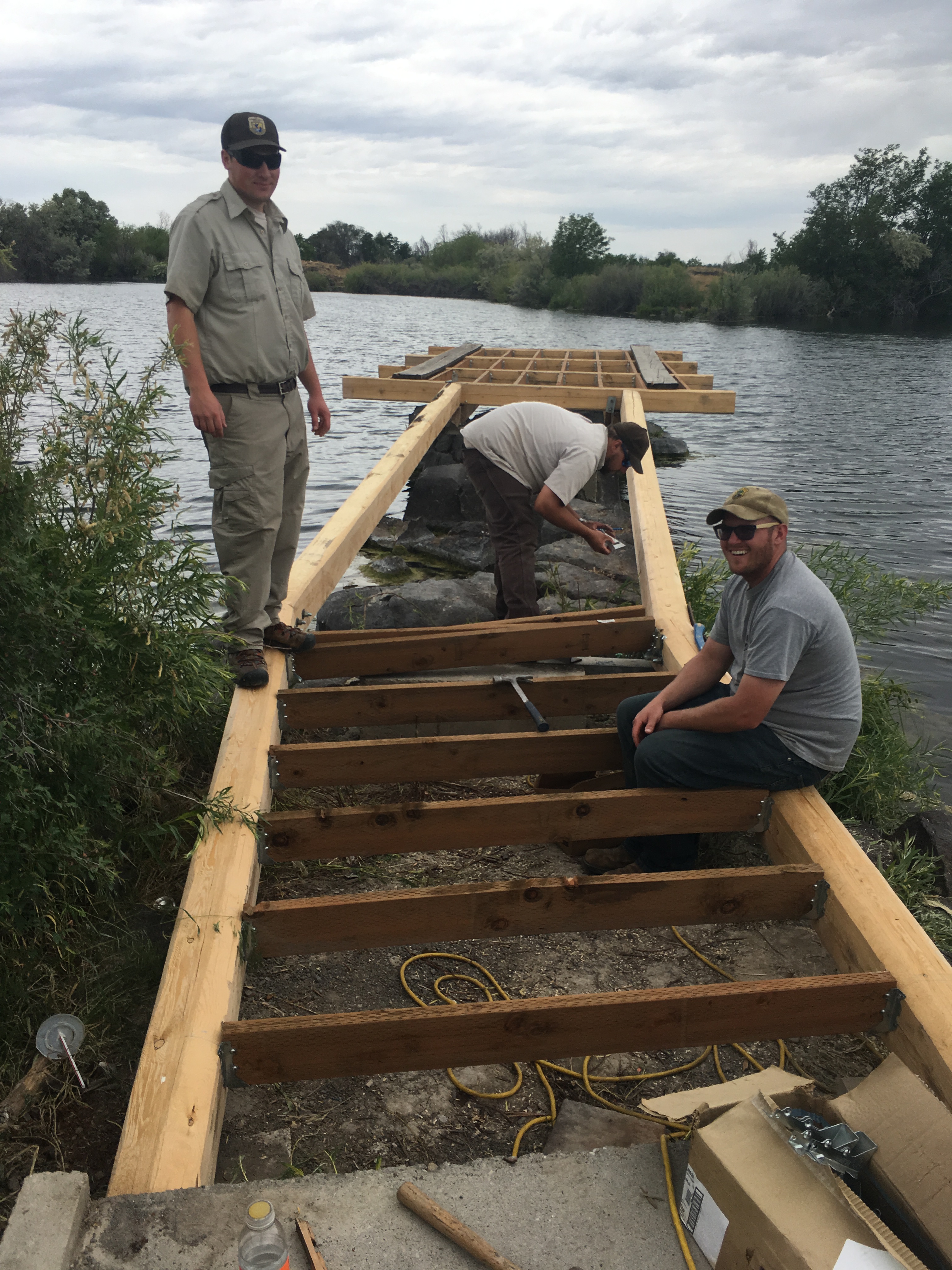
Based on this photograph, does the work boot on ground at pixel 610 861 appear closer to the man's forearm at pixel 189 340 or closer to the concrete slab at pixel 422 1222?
the concrete slab at pixel 422 1222

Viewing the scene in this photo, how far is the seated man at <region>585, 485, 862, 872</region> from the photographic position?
10.2 feet

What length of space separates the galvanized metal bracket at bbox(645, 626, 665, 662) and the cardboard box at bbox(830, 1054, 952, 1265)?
2.79 meters

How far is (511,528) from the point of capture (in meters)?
5.68

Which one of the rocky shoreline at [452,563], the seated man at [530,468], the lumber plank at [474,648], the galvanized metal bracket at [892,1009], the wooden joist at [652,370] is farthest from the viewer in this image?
the wooden joist at [652,370]

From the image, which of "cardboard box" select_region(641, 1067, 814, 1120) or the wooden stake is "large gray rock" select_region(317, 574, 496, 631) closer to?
"cardboard box" select_region(641, 1067, 814, 1120)

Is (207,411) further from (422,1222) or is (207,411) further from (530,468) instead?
(422,1222)

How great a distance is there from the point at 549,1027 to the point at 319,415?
3268 millimetres

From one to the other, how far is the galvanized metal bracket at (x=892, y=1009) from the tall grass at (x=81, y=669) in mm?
2108

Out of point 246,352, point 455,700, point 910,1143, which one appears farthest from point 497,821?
point 246,352

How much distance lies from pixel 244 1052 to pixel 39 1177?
55 centimetres

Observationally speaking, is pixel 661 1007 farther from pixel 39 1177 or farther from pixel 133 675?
pixel 133 675

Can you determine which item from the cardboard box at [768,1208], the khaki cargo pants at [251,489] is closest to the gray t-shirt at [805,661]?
the cardboard box at [768,1208]

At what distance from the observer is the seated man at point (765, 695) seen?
311cm

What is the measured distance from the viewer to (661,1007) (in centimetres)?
236
